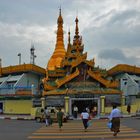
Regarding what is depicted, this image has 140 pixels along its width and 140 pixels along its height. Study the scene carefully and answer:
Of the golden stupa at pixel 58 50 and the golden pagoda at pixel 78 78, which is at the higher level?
the golden stupa at pixel 58 50

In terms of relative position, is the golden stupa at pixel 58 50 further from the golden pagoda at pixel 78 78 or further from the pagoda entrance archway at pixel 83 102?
the pagoda entrance archway at pixel 83 102

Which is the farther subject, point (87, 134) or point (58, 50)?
point (58, 50)

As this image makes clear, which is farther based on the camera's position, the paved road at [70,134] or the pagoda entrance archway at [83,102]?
the pagoda entrance archway at [83,102]

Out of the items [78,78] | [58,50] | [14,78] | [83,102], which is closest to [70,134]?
[78,78]

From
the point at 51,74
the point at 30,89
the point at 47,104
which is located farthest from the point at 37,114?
the point at 51,74

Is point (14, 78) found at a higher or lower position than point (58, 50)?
lower

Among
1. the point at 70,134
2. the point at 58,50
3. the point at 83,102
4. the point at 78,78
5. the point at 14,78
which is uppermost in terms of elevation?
the point at 58,50

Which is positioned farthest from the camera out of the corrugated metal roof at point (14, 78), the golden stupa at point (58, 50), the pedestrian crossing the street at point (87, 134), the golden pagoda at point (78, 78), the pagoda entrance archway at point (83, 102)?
the golden stupa at point (58, 50)

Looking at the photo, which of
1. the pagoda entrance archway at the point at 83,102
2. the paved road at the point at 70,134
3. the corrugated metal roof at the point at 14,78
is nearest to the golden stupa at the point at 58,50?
the corrugated metal roof at the point at 14,78

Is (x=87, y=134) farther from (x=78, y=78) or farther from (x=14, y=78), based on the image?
(x=14, y=78)

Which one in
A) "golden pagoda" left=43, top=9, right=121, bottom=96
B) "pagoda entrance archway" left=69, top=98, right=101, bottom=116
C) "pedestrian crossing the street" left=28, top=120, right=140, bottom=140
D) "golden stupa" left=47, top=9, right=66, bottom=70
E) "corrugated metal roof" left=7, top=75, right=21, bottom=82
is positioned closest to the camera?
"pedestrian crossing the street" left=28, top=120, right=140, bottom=140

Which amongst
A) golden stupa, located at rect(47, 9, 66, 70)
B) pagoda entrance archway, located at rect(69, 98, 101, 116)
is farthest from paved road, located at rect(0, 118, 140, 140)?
golden stupa, located at rect(47, 9, 66, 70)

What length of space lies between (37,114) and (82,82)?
16.0m

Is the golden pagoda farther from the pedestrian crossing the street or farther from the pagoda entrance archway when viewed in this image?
the pedestrian crossing the street
